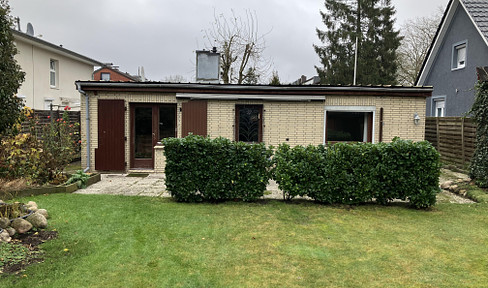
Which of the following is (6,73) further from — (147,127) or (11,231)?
(147,127)

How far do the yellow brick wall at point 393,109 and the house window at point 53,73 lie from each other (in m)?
16.8

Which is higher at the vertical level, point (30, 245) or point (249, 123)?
point (249, 123)

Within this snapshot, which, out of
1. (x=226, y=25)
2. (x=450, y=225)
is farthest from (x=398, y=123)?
(x=226, y=25)

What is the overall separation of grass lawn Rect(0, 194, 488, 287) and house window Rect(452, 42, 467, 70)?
13154 millimetres

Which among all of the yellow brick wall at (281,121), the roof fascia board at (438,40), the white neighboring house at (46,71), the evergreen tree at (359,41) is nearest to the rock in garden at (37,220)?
the yellow brick wall at (281,121)

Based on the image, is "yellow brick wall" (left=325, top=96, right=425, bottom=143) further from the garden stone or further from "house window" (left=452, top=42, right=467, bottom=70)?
the garden stone

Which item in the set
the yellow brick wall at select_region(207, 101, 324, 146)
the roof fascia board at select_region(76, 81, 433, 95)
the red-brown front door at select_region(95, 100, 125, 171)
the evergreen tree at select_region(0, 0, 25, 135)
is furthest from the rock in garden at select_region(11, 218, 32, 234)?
the yellow brick wall at select_region(207, 101, 324, 146)

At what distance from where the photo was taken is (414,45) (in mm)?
31797

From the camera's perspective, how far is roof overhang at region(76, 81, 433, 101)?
36.1ft

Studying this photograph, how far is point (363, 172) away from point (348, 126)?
16.3 ft

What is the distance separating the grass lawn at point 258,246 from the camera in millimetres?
3764

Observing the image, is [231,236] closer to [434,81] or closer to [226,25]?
[434,81]

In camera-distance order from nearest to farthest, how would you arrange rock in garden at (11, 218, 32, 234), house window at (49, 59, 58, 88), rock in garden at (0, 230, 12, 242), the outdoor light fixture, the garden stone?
A: rock in garden at (0, 230, 12, 242) < the garden stone < rock in garden at (11, 218, 32, 234) < the outdoor light fixture < house window at (49, 59, 58, 88)

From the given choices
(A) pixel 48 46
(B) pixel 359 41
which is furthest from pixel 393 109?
(B) pixel 359 41
